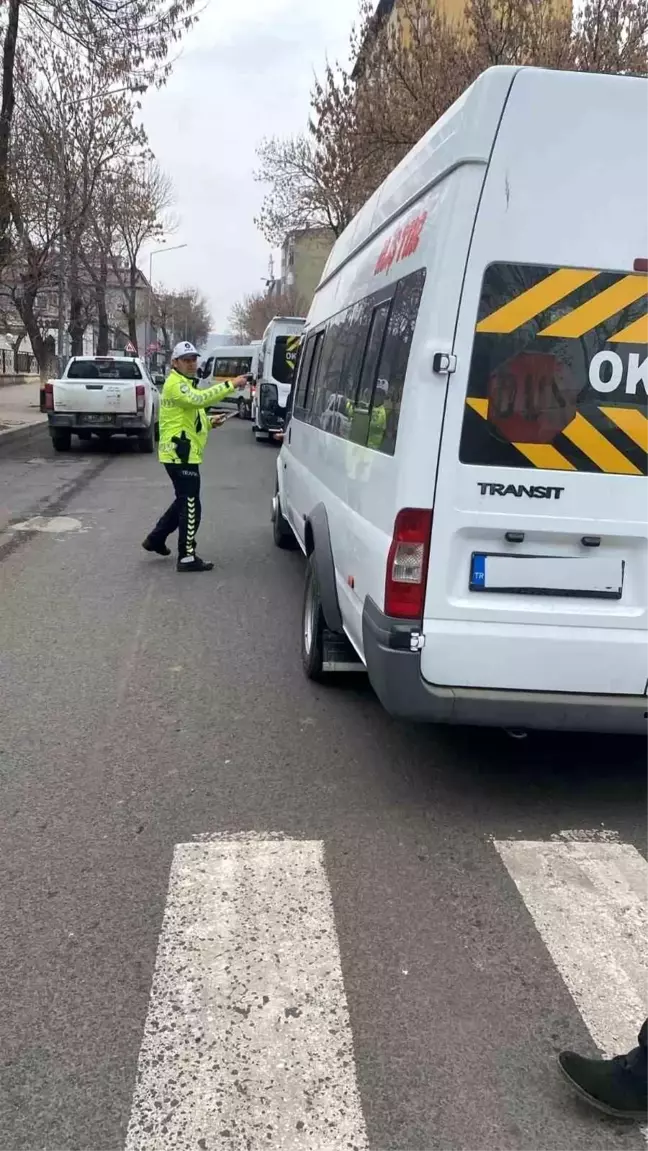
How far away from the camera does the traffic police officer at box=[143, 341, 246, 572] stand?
767cm

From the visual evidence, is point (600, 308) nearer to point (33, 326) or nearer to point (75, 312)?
point (33, 326)

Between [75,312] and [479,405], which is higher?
[75,312]

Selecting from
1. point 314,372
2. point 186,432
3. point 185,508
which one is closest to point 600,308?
point 314,372

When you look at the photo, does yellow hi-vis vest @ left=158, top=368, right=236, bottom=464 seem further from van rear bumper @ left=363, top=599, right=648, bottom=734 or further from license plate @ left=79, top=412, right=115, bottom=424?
license plate @ left=79, top=412, right=115, bottom=424

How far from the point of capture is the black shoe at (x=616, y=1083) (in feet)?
7.32

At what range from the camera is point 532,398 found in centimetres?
344

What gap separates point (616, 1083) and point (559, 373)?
239cm

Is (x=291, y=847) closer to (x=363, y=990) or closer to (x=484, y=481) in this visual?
(x=363, y=990)

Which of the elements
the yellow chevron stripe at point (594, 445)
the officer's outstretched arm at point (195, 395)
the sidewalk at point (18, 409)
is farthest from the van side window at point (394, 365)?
the sidewalk at point (18, 409)

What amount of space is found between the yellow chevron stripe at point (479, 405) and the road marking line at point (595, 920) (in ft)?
5.74

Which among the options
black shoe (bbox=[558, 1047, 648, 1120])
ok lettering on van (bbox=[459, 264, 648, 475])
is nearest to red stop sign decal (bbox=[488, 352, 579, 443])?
ok lettering on van (bbox=[459, 264, 648, 475])

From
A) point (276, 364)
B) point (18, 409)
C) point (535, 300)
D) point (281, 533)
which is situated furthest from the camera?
point (18, 409)

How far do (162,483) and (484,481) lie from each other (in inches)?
447

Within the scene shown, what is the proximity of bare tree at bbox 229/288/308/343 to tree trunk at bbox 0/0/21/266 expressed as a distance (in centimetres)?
3473
